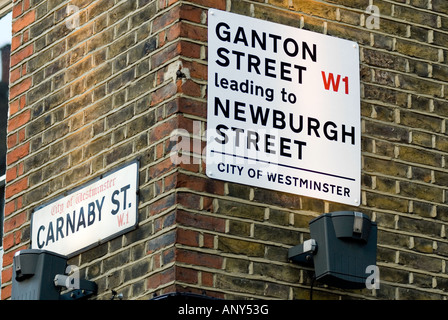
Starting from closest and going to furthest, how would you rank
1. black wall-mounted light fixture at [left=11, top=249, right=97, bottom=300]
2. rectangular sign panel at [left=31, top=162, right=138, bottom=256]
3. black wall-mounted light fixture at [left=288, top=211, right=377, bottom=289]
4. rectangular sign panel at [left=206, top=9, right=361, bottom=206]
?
black wall-mounted light fixture at [left=288, top=211, right=377, bottom=289]
black wall-mounted light fixture at [left=11, top=249, right=97, bottom=300]
rectangular sign panel at [left=206, top=9, right=361, bottom=206]
rectangular sign panel at [left=31, top=162, right=138, bottom=256]

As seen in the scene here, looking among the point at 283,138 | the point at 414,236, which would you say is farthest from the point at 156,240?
the point at 414,236

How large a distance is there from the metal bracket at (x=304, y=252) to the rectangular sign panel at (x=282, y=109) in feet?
1.33

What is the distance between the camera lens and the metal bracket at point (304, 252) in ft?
26.7

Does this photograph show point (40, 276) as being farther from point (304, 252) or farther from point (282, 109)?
point (282, 109)

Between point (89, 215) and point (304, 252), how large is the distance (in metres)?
1.46

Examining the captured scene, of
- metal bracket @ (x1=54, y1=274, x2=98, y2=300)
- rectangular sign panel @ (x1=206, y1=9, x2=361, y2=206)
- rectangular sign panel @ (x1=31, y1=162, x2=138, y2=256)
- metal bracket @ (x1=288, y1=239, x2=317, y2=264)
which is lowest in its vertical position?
metal bracket @ (x1=54, y1=274, x2=98, y2=300)

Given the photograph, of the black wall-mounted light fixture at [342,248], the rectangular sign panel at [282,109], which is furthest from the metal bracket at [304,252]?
the rectangular sign panel at [282,109]

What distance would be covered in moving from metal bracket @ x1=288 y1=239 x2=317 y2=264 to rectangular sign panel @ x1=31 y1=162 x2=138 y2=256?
97cm

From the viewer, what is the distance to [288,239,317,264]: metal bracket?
8125 millimetres

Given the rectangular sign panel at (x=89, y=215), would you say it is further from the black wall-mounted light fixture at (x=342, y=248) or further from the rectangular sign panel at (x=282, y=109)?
the black wall-mounted light fixture at (x=342, y=248)

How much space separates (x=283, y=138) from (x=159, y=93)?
81 cm

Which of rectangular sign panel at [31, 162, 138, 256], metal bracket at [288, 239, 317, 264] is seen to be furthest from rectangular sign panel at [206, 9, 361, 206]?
rectangular sign panel at [31, 162, 138, 256]

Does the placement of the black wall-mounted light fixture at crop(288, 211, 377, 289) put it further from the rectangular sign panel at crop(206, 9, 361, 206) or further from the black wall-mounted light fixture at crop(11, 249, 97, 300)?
the black wall-mounted light fixture at crop(11, 249, 97, 300)

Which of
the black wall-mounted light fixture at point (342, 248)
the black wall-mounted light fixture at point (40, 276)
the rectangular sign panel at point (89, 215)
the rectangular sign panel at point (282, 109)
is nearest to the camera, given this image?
the black wall-mounted light fixture at point (342, 248)
